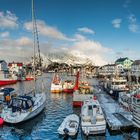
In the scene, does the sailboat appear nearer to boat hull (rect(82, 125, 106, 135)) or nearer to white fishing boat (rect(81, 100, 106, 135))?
white fishing boat (rect(81, 100, 106, 135))

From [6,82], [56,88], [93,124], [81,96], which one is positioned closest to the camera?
[93,124]

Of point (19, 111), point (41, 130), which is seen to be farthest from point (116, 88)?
point (41, 130)

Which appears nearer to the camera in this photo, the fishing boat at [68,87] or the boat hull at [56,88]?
the boat hull at [56,88]

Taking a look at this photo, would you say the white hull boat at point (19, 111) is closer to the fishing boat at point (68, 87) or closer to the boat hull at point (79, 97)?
the boat hull at point (79, 97)

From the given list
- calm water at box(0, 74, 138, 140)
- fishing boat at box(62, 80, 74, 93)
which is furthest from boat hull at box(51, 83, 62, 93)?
calm water at box(0, 74, 138, 140)

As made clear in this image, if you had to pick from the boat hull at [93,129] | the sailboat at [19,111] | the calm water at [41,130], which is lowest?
the calm water at [41,130]

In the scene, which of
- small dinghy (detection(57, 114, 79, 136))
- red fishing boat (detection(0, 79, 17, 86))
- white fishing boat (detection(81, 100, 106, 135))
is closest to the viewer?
white fishing boat (detection(81, 100, 106, 135))

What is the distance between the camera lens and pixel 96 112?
33219 millimetres

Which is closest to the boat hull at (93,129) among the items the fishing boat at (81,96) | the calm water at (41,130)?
the calm water at (41,130)

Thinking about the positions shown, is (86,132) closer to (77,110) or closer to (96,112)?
(96,112)

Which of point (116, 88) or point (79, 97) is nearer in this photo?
point (79, 97)

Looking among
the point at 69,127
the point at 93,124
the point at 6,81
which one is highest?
the point at 6,81

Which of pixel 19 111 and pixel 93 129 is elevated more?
pixel 19 111

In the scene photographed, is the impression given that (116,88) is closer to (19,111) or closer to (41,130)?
(19,111)
